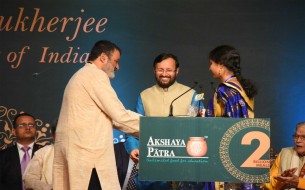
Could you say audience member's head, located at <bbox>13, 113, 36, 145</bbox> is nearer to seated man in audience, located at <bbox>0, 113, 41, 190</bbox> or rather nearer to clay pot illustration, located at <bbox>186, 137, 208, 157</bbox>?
seated man in audience, located at <bbox>0, 113, 41, 190</bbox>

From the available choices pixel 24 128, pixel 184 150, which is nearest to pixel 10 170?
pixel 24 128

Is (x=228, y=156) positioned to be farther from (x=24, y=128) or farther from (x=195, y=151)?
(x=24, y=128)

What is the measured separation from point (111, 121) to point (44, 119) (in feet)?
7.79

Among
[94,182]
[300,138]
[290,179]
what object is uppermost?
[300,138]

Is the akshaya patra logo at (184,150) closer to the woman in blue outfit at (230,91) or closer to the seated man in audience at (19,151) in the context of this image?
the woman in blue outfit at (230,91)

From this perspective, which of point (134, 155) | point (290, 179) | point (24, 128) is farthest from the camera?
point (24, 128)

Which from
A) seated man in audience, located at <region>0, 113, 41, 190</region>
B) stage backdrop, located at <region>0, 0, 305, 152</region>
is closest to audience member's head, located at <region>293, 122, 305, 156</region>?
stage backdrop, located at <region>0, 0, 305, 152</region>

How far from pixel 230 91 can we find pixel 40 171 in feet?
7.20

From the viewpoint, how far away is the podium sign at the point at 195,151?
365 centimetres

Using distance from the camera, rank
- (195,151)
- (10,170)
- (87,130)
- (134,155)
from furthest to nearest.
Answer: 1. (10,170)
2. (134,155)
3. (87,130)
4. (195,151)

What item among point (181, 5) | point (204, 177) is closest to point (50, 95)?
point (181, 5)

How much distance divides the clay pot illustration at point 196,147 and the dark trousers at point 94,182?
31.6 inches

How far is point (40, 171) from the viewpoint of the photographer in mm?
5699

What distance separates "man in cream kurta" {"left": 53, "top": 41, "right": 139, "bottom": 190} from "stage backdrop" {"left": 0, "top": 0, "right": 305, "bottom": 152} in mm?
2249
